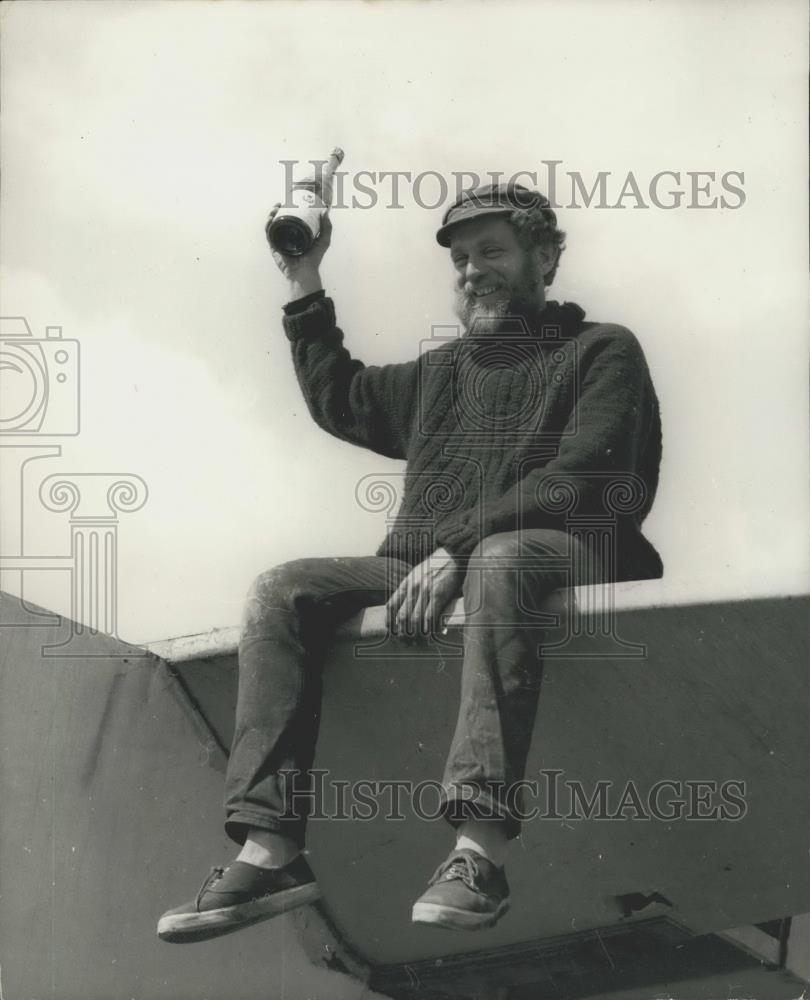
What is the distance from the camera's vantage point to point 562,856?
2988mm

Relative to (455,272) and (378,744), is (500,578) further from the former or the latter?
(455,272)

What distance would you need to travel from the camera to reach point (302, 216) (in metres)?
3.27

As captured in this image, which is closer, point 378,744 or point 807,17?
point 378,744

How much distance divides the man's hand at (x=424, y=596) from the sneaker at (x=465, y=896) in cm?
46

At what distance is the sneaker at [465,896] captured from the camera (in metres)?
2.32

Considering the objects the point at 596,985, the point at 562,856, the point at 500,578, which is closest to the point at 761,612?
the point at 500,578

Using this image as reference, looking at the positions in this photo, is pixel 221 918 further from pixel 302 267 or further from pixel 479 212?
pixel 479 212

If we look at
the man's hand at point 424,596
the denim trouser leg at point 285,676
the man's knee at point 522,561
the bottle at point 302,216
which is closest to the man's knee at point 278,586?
the denim trouser leg at point 285,676

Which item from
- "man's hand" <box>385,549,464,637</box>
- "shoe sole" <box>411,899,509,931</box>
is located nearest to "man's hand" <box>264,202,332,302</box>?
"man's hand" <box>385,549,464,637</box>

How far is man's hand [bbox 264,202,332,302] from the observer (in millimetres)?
3309

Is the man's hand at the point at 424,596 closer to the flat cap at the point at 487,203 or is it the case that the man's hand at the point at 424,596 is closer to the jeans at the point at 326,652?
the jeans at the point at 326,652

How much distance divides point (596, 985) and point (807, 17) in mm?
2315

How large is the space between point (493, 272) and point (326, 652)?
100 centimetres

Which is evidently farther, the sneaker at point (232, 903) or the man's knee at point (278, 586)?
the man's knee at point (278, 586)
